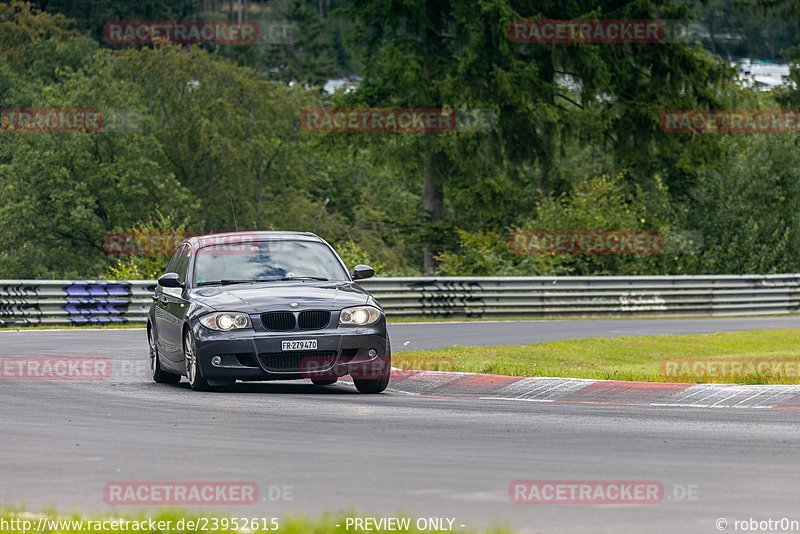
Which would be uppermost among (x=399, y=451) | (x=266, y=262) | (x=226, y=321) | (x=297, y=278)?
(x=266, y=262)

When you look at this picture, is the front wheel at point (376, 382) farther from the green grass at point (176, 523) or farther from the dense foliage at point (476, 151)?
the dense foliage at point (476, 151)

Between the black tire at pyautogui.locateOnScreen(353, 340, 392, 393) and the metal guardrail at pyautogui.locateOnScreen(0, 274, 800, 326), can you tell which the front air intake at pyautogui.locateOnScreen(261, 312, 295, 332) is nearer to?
Answer: the black tire at pyautogui.locateOnScreen(353, 340, 392, 393)

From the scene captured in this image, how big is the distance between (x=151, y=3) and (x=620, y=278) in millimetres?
76590

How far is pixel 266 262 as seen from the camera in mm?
13727

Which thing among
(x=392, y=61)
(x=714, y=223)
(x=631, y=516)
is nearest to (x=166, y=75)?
(x=392, y=61)

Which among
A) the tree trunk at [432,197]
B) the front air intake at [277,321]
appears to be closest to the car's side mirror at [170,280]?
the front air intake at [277,321]

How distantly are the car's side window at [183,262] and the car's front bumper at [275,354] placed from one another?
1729mm

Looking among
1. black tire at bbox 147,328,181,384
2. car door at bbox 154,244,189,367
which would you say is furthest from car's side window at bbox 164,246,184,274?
black tire at bbox 147,328,181,384

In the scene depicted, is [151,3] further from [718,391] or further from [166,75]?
[718,391]

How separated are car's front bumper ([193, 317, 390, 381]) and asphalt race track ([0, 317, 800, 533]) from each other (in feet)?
0.90

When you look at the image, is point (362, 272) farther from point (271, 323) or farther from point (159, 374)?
point (159, 374)

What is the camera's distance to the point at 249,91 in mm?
65312

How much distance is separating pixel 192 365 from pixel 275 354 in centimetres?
108

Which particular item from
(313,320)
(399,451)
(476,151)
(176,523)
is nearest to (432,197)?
(476,151)
